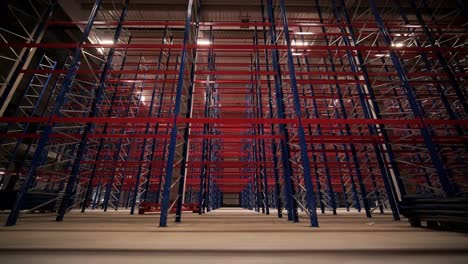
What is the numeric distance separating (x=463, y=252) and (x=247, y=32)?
506 inches

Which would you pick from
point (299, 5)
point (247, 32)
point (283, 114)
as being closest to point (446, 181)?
point (283, 114)

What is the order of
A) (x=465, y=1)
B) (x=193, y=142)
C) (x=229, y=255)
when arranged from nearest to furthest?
1. (x=229, y=255)
2. (x=465, y=1)
3. (x=193, y=142)

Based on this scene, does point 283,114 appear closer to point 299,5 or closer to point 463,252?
point 463,252

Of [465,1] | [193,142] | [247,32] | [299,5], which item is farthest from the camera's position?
[193,142]

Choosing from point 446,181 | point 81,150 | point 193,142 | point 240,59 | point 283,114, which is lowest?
point 446,181

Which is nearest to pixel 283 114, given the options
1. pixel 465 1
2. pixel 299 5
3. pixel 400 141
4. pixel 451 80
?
pixel 400 141

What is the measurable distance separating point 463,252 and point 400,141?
186 inches

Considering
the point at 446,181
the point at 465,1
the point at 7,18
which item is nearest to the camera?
the point at 446,181

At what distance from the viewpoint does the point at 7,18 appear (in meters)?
9.30

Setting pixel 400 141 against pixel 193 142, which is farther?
pixel 193 142

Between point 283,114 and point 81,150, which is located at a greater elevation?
point 283,114

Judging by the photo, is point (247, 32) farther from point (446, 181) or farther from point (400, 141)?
point (446, 181)

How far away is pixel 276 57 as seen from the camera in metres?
6.21

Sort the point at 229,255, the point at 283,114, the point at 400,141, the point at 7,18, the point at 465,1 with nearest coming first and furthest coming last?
the point at 229,255, the point at 283,114, the point at 400,141, the point at 465,1, the point at 7,18
